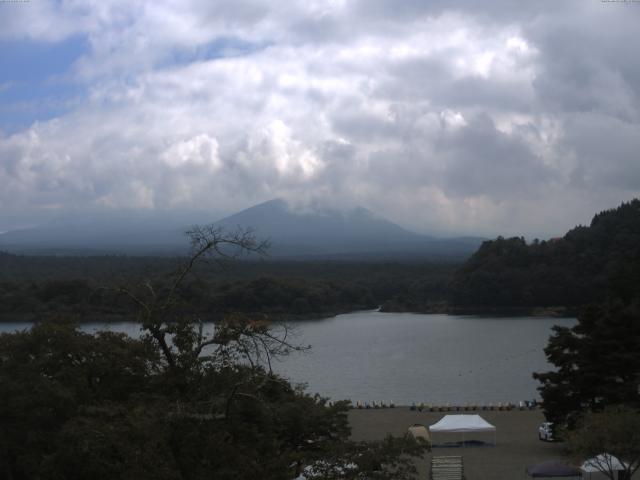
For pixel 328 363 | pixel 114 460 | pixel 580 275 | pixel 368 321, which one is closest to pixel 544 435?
pixel 114 460

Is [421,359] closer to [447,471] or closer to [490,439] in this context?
[490,439]

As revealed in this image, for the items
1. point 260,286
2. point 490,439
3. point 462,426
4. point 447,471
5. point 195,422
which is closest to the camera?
point 195,422

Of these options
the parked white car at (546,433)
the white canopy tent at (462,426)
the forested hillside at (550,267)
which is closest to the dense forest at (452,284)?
the forested hillside at (550,267)

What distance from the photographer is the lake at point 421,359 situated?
23359 mm

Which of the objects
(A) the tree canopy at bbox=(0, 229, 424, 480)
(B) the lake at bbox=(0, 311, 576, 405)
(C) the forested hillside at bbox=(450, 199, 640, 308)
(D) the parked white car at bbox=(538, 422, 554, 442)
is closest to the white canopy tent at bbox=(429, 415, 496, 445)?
(D) the parked white car at bbox=(538, 422, 554, 442)

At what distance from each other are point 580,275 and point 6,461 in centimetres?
4506

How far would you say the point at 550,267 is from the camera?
A: 50.0 metres

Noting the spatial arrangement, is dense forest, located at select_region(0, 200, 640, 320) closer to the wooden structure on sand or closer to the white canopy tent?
the white canopy tent

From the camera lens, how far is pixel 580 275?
159 feet

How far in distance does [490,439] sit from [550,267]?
37.3m

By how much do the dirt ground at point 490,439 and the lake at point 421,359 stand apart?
292 centimetres

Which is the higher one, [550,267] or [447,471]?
[550,267]

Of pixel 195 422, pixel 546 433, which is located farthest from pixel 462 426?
pixel 195 422

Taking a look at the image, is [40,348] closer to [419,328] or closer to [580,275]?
[419,328]
